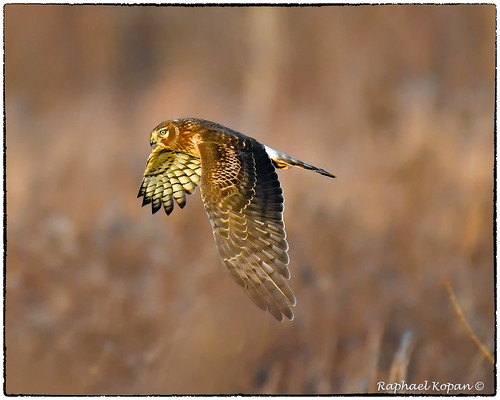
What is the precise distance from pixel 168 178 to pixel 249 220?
0.69 meters

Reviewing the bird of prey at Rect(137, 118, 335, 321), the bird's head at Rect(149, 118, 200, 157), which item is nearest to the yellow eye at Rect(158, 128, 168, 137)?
the bird's head at Rect(149, 118, 200, 157)

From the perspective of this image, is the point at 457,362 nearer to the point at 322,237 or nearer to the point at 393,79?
the point at 322,237

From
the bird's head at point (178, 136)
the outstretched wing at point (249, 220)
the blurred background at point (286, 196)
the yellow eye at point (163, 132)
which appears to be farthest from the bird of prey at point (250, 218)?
the blurred background at point (286, 196)

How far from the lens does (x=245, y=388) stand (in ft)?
21.2

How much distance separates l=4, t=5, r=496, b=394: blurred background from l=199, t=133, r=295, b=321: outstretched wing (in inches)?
89.8

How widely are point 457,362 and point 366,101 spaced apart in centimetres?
341

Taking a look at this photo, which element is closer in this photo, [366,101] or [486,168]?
[486,168]

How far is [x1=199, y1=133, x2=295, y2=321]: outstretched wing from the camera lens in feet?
12.0

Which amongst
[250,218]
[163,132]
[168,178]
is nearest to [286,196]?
[168,178]

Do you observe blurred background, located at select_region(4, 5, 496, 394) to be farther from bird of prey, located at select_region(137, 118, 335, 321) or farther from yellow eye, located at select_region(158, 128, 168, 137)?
yellow eye, located at select_region(158, 128, 168, 137)

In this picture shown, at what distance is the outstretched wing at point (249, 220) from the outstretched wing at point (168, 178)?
511 mm

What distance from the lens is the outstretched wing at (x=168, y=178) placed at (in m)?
4.20

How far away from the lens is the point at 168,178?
423 cm

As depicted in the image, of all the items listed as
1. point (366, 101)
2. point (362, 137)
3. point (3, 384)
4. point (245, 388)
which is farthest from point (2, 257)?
point (366, 101)
